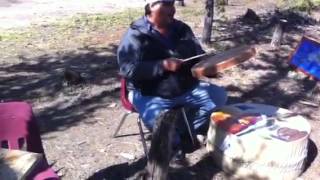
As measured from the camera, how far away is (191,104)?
4.76 metres

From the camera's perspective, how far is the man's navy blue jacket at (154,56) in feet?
14.3

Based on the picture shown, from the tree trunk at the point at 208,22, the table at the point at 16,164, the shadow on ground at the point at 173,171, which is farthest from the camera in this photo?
the tree trunk at the point at 208,22

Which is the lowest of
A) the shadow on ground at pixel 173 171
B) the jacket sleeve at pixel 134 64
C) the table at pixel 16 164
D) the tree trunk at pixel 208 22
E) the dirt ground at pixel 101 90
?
Answer: the shadow on ground at pixel 173 171

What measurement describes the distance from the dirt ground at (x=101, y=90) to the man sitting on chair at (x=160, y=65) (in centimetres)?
50

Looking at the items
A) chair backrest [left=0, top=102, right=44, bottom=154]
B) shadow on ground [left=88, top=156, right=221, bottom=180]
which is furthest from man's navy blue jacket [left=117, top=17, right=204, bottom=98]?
chair backrest [left=0, top=102, right=44, bottom=154]

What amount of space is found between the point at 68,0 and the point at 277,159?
9.12 meters

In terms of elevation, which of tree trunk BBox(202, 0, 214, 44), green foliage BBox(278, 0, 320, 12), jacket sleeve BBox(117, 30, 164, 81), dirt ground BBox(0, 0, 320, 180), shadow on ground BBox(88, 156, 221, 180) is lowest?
shadow on ground BBox(88, 156, 221, 180)

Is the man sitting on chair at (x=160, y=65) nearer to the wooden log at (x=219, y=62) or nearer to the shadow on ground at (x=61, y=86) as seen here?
the wooden log at (x=219, y=62)

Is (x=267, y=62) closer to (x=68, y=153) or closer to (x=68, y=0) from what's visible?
(x=68, y=153)

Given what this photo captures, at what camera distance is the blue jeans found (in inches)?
178

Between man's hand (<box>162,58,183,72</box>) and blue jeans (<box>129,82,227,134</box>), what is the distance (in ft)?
1.22

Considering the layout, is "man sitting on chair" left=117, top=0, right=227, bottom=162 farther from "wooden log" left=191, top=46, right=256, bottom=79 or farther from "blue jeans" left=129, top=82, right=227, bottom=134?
"wooden log" left=191, top=46, right=256, bottom=79

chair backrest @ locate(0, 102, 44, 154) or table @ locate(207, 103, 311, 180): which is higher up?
chair backrest @ locate(0, 102, 44, 154)

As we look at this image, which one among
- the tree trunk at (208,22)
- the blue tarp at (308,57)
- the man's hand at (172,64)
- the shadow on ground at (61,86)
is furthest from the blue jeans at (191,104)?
the tree trunk at (208,22)
